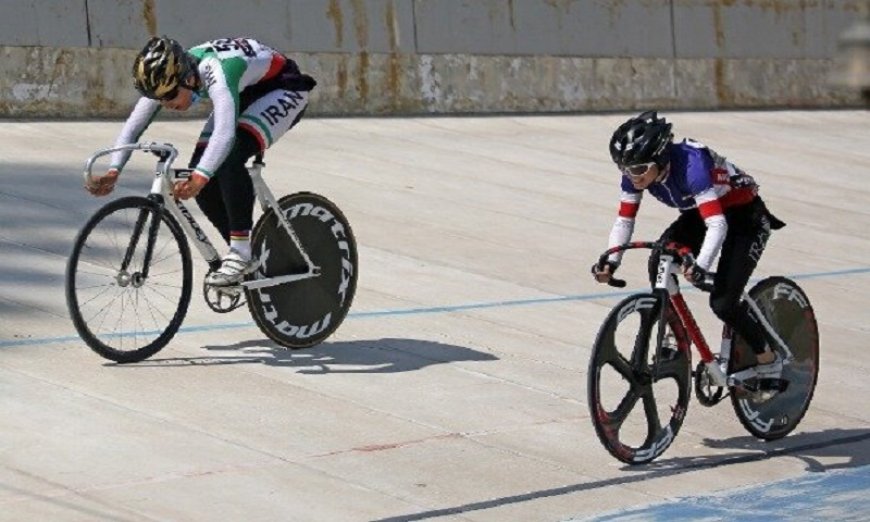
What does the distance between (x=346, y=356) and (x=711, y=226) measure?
2204 millimetres

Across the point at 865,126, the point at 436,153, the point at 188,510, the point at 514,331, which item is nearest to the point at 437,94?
the point at 436,153

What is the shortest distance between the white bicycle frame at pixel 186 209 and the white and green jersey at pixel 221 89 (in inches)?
5.7

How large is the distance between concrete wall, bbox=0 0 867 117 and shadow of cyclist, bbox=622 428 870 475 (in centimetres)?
703

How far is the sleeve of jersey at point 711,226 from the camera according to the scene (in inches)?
284

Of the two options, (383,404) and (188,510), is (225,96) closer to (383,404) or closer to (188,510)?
(383,404)

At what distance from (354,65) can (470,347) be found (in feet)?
25.0

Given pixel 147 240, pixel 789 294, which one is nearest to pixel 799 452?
pixel 789 294

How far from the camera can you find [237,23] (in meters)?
15.5

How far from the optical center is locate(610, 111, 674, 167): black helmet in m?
7.22

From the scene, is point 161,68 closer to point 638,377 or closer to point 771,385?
point 638,377

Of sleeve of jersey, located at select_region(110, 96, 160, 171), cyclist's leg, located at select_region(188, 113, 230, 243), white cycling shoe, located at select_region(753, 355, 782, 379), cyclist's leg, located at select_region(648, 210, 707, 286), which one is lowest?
white cycling shoe, located at select_region(753, 355, 782, 379)

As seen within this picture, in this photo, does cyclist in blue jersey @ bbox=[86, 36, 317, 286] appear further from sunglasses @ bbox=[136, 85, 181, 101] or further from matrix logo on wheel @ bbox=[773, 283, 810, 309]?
matrix logo on wheel @ bbox=[773, 283, 810, 309]

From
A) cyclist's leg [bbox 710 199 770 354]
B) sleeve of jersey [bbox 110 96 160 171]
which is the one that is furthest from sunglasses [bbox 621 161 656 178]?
sleeve of jersey [bbox 110 96 160 171]

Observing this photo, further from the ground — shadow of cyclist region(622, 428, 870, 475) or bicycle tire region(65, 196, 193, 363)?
bicycle tire region(65, 196, 193, 363)
